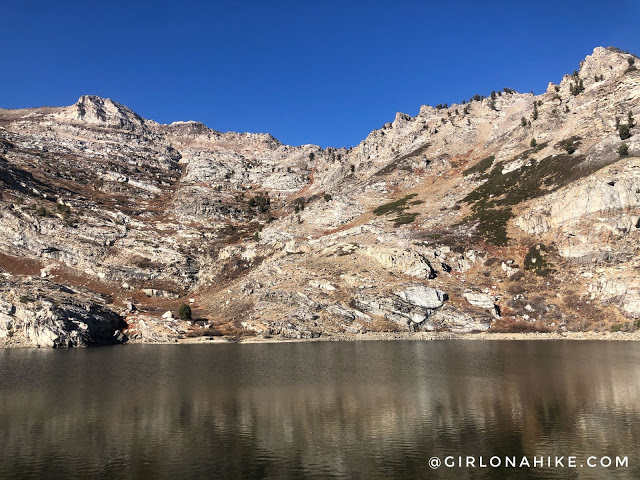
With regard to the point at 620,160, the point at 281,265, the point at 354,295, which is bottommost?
the point at 354,295

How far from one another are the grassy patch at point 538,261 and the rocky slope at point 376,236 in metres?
0.34

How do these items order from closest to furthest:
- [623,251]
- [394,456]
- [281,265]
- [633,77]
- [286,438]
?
[394,456] < [286,438] < [623,251] < [281,265] < [633,77]

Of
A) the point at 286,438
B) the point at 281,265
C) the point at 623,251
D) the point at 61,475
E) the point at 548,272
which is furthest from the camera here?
the point at 281,265

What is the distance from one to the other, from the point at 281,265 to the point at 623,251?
244ft

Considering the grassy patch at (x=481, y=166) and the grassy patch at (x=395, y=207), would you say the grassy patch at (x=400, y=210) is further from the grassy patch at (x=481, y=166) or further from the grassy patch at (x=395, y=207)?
the grassy patch at (x=481, y=166)

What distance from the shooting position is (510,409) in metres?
34.8

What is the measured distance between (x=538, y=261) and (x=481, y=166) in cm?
5794

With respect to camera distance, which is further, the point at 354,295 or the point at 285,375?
the point at 354,295

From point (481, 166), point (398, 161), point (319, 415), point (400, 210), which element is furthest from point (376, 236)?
point (319, 415)

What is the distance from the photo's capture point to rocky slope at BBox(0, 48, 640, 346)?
87938mm

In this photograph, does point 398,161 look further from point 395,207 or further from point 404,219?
point 404,219

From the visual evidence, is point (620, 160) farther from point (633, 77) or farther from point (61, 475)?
point (61, 475)

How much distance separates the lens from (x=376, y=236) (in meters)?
117

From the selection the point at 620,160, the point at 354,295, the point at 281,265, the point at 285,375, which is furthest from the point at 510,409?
the point at 620,160
